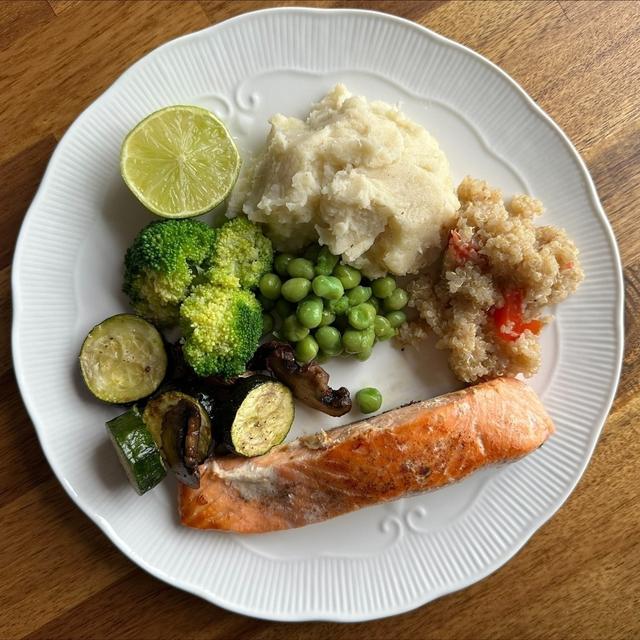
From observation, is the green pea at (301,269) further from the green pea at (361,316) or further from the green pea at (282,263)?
the green pea at (361,316)

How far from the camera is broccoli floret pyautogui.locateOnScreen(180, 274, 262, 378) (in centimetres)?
297

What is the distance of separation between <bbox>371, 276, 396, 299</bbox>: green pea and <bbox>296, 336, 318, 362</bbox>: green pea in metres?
0.45

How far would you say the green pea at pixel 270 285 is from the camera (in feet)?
10.5

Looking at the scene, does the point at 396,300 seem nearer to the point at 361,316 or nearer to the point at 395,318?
the point at 395,318

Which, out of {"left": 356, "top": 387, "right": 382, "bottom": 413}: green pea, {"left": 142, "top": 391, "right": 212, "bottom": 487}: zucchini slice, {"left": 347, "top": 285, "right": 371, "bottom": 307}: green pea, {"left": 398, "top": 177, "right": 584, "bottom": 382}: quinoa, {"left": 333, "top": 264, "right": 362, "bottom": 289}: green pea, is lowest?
{"left": 142, "top": 391, "right": 212, "bottom": 487}: zucchini slice

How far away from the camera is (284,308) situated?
129 inches

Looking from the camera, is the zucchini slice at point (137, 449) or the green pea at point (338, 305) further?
the green pea at point (338, 305)

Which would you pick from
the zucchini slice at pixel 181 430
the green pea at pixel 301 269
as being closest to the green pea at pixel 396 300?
the green pea at pixel 301 269

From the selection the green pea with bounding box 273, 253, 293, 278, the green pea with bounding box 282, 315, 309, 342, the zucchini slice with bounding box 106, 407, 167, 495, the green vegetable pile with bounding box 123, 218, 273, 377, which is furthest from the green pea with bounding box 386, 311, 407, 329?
the zucchini slice with bounding box 106, 407, 167, 495

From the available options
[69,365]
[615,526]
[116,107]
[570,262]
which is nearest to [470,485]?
[615,526]

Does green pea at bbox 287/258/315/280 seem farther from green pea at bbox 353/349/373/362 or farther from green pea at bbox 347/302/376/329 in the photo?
green pea at bbox 353/349/373/362

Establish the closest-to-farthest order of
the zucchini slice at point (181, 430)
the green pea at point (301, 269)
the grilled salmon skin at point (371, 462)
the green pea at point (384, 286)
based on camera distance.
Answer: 1. the zucchini slice at point (181, 430)
2. the grilled salmon skin at point (371, 462)
3. the green pea at point (301, 269)
4. the green pea at point (384, 286)

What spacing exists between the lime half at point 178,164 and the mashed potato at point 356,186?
206 millimetres

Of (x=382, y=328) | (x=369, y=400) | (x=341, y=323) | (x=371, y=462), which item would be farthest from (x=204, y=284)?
(x=371, y=462)
